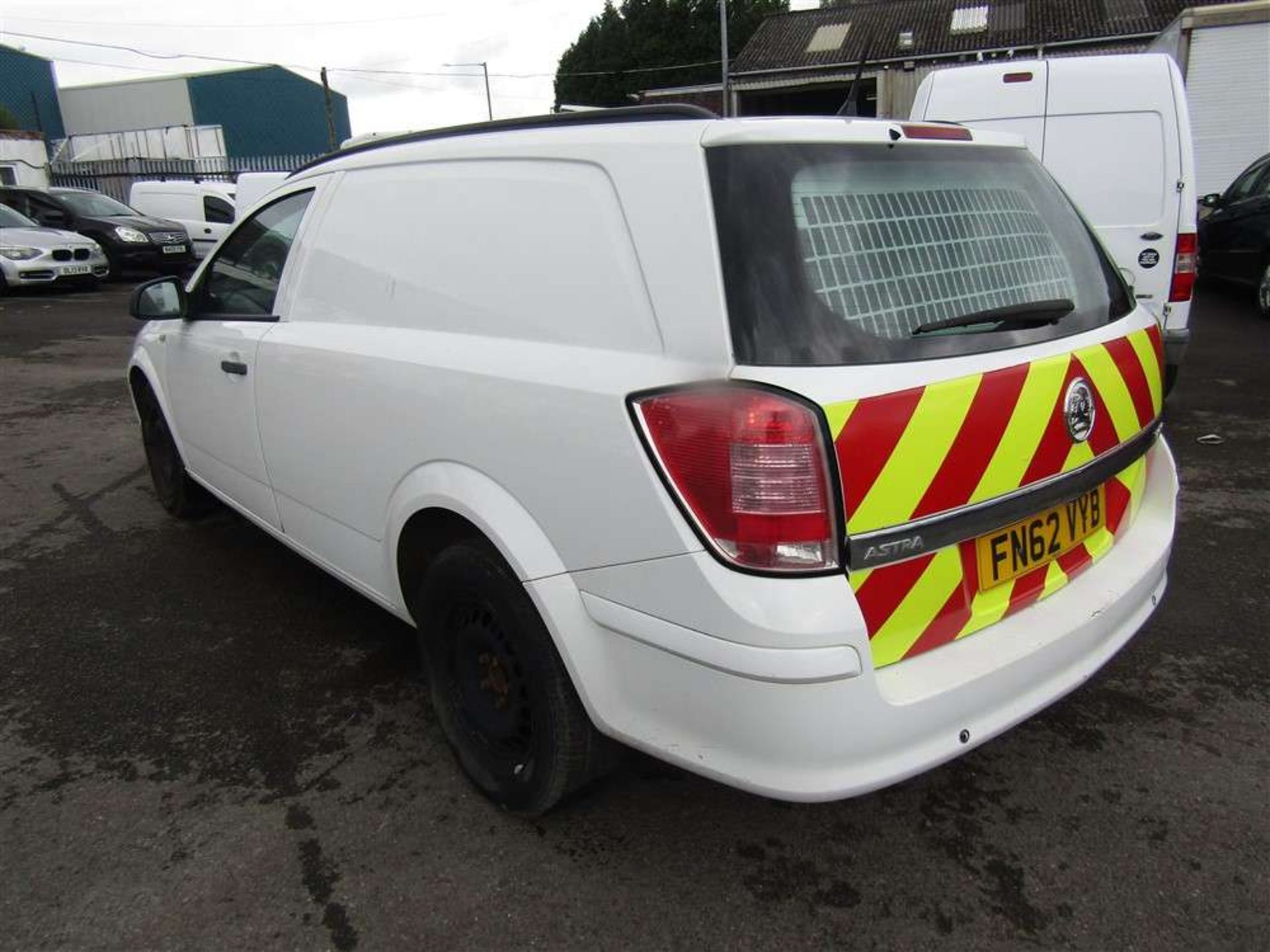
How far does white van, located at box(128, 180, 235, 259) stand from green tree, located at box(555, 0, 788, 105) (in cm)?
4433

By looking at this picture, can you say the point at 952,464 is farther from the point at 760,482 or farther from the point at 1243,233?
the point at 1243,233

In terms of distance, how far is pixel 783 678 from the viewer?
1723mm

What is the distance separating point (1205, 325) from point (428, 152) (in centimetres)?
959

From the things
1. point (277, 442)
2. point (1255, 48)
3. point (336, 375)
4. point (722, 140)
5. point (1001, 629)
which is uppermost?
point (1255, 48)

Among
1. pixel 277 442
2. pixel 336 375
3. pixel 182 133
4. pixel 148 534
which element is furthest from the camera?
pixel 182 133

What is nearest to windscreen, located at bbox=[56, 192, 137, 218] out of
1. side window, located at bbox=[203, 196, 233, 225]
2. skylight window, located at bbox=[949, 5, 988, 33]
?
side window, located at bbox=[203, 196, 233, 225]

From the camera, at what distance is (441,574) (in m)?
2.39

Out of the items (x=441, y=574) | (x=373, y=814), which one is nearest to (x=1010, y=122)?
(x=441, y=574)

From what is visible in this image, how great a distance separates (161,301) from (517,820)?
2.75 meters

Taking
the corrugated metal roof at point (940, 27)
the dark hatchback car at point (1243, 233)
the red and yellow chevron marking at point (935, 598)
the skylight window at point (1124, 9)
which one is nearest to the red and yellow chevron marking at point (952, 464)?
the red and yellow chevron marking at point (935, 598)

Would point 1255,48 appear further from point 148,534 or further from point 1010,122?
point 148,534

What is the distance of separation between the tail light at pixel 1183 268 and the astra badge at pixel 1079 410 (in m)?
4.30

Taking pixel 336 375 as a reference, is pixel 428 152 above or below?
above

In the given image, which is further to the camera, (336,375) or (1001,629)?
(336,375)
